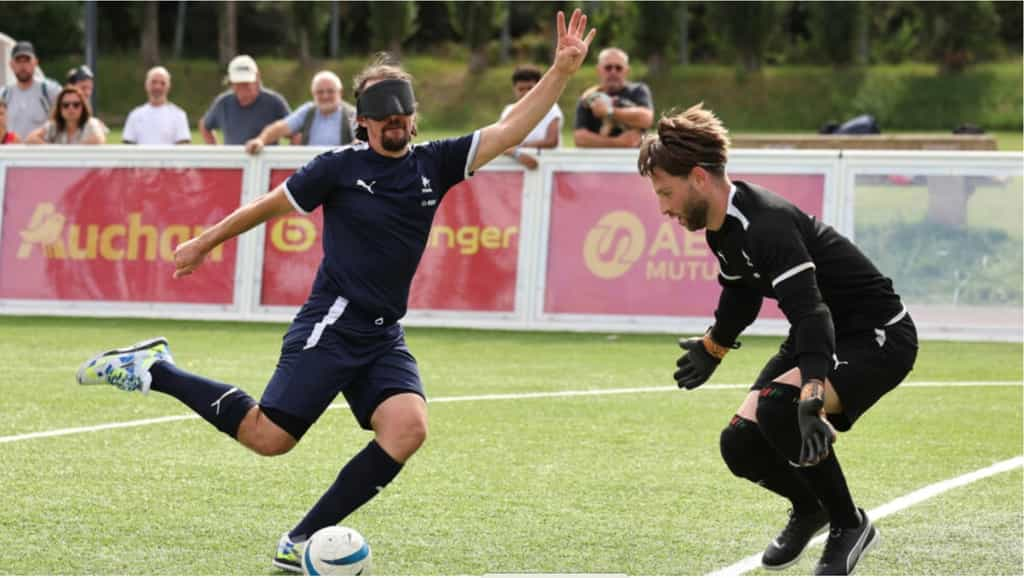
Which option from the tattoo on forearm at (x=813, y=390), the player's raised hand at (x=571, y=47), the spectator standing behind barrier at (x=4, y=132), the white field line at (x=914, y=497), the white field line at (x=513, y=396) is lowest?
the white field line at (x=513, y=396)

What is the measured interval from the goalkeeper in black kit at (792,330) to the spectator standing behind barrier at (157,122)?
10344mm

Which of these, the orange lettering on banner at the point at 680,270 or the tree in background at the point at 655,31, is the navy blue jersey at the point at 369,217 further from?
the tree in background at the point at 655,31

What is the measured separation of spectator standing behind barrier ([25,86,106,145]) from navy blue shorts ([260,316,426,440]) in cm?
969

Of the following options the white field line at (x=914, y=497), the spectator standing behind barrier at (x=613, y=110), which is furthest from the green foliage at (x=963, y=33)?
the white field line at (x=914, y=497)

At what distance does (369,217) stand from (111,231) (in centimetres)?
933

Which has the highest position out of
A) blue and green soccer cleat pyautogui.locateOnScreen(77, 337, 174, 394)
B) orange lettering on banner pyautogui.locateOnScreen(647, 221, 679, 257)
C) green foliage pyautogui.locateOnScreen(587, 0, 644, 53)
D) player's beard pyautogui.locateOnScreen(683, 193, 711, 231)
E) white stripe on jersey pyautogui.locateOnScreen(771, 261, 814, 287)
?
green foliage pyautogui.locateOnScreen(587, 0, 644, 53)

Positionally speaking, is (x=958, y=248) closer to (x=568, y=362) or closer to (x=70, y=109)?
(x=568, y=362)

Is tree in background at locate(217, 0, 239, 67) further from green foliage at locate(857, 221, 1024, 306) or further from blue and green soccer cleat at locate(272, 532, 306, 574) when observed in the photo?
blue and green soccer cleat at locate(272, 532, 306, 574)

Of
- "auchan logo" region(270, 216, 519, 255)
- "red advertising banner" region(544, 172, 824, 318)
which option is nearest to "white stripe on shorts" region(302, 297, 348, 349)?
"red advertising banner" region(544, 172, 824, 318)

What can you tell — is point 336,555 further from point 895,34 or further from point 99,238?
point 895,34

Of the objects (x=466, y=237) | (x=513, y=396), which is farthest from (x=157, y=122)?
(x=513, y=396)

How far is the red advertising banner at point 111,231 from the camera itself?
15.0m

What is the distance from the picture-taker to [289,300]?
48.6 feet

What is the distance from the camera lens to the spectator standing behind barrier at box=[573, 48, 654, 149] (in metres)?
14.6
